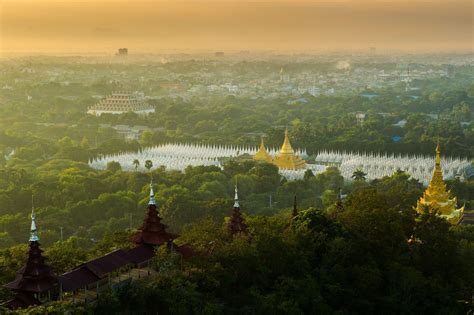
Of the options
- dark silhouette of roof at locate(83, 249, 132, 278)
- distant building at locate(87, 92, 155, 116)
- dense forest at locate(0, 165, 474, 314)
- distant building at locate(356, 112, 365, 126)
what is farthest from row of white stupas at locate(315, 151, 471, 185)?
distant building at locate(87, 92, 155, 116)

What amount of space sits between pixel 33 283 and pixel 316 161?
47899 mm

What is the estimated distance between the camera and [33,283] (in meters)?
21.4

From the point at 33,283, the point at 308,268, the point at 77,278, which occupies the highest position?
the point at 33,283

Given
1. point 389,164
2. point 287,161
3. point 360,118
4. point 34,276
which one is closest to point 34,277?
point 34,276

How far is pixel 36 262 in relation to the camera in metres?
21.6

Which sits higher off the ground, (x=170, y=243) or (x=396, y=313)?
(x=170, y=243)

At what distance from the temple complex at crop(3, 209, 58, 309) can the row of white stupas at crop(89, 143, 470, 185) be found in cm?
3508

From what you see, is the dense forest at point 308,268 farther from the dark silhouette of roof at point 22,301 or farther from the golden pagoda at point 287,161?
the golden pagoda at point 287,161

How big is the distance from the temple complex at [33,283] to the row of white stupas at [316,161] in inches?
1381

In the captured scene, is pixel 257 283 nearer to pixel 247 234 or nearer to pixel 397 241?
pixel 247 234

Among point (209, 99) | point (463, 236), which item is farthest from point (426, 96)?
point (463, 236)

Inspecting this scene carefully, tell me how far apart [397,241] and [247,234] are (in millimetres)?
5591

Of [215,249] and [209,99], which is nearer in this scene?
[215,249]

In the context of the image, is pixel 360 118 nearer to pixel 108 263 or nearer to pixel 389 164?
pixel 389 164
